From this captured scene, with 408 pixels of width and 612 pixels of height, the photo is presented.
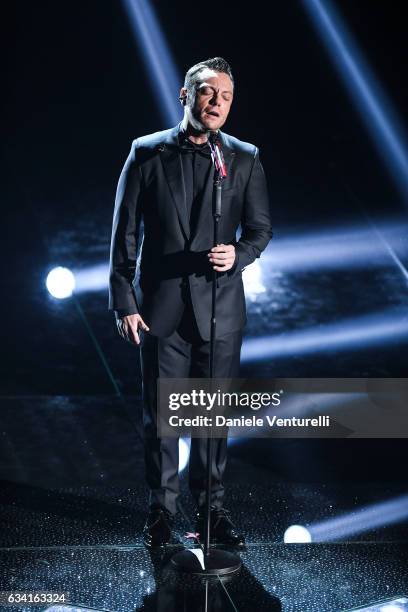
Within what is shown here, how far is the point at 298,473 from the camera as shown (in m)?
3.40

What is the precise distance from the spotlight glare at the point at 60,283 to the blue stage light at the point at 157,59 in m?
1.27

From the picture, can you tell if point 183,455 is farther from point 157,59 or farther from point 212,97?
point 157,59

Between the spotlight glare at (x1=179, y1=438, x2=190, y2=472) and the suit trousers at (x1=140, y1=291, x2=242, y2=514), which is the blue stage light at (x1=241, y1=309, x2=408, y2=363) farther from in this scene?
the suit trousers at (x1=140, y1=291, x2=242, y2=514)

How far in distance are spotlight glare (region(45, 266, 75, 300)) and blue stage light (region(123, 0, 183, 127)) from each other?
1.27 m

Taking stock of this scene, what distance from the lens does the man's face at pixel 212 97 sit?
7.64ft

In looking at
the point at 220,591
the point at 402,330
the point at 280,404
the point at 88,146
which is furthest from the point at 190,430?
the point at 88,146

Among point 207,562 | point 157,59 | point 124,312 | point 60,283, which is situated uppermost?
point 157,59

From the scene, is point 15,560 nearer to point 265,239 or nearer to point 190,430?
point 190,430

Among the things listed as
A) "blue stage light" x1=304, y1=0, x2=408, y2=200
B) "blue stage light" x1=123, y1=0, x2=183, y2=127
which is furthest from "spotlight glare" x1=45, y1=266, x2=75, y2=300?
"blue stage light" x1=304, y1=0, x2=408, y2=200

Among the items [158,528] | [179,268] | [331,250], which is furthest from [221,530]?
[331,250]

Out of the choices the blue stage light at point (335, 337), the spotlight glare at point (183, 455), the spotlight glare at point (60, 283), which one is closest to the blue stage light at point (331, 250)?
the blue stage light at point (335, 337)

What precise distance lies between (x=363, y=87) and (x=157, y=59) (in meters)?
1.39

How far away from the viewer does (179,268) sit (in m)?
2.52

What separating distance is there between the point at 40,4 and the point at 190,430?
3584 millimetres
